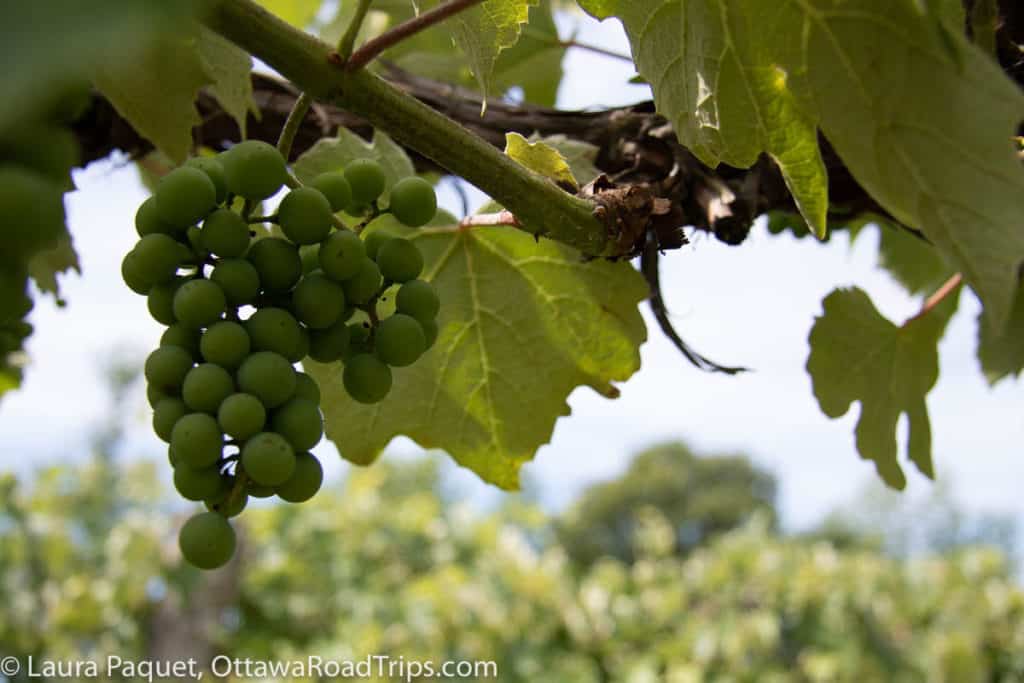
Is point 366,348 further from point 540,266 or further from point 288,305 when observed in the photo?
point 540,266

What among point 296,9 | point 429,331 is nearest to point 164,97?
point 429,331

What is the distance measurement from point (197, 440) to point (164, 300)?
0.14 metres

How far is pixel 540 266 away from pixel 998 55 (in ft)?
1.82

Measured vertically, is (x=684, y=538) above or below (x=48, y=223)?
above

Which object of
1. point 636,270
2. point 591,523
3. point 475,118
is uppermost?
point 591,523

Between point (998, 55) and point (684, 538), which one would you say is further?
point (684, 538)

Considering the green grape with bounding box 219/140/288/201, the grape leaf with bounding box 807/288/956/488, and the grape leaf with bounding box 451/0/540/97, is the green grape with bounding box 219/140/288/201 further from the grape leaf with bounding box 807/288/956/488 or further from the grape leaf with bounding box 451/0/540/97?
the grape leaf with bounding box 807/288/956/488

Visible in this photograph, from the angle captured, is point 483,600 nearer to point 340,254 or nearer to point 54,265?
point 54,265

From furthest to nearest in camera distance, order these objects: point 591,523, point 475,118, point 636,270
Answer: point 591,523, point 475,118, point 636,270

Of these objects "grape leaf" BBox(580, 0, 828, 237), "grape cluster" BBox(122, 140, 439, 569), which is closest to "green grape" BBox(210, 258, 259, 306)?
"grape cluster" BBox(122, 140, 439, 569)

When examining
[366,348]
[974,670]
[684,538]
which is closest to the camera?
[366,348]

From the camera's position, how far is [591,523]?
26.8m

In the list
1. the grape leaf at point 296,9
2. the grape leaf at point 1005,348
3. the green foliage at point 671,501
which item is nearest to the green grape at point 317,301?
the grape leaf at point 1005,348

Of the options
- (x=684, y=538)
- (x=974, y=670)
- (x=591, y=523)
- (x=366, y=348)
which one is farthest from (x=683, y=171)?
(x=684, y=538)
